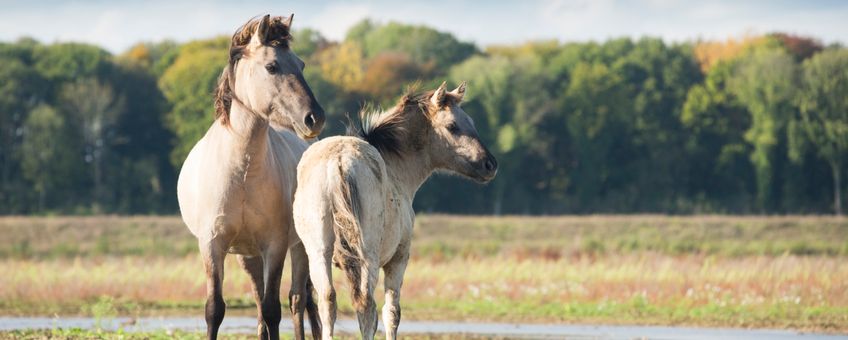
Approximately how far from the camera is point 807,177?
7550cm

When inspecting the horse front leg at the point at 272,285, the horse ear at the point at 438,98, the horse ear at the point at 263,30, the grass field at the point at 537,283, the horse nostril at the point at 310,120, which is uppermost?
the horse ear at the point at 263,30

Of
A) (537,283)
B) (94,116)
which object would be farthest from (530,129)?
(537,283)

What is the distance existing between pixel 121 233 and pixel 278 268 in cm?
3370

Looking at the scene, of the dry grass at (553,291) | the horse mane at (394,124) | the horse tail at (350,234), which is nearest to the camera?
the horse tail at (350,234)

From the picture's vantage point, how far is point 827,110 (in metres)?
75.6

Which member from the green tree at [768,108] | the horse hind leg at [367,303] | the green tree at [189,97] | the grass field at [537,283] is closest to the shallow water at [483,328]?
the grass field at [537,283]

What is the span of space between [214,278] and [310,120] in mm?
1638

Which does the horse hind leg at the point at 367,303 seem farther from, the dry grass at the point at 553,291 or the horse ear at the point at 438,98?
the dry grass at the point at 553,291

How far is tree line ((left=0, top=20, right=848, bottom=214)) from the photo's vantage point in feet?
228

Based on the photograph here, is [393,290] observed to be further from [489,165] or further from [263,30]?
[263,30]

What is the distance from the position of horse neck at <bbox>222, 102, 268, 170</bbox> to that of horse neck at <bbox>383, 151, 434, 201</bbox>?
109cm

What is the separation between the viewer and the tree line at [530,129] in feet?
228

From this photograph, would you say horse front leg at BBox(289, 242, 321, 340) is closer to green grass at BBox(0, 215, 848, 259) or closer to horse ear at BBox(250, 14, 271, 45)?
horse ear at BBox(250, 14, 271, 45)

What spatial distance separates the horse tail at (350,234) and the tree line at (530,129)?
5553cm
